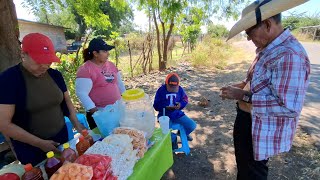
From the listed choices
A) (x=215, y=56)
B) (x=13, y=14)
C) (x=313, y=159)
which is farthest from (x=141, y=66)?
(x=313, y=159)

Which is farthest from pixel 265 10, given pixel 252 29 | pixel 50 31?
pixel 50 31

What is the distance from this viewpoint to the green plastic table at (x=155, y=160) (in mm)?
1521

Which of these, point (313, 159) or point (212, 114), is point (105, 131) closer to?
point (313, 159)

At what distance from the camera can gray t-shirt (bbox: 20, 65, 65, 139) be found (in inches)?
65.1

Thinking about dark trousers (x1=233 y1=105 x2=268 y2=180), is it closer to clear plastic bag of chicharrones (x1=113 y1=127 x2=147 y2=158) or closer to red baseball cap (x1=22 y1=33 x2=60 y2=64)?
clear plastic bag of chicharrones (x1=113 y1=127 x2=147 y2=158)

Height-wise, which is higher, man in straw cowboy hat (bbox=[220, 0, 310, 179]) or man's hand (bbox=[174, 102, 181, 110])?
man in straw cowboy hat (bbox=[220, 0, 310, 179])

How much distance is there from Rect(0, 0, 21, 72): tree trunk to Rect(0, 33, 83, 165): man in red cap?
133cm

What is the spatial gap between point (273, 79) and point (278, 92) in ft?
0.29

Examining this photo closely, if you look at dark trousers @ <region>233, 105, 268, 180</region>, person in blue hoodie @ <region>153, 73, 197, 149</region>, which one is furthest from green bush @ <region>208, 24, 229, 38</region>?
dark trousers @ <region>233, 105, 268, 180</region>

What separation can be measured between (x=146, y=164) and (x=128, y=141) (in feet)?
0.73

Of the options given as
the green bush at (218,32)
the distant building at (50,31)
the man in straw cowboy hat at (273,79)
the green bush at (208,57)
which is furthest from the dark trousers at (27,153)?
the distant building at (50,31)

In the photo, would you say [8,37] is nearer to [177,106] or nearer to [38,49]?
[38,49]

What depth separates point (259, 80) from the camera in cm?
159

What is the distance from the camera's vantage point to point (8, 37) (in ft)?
9.09
